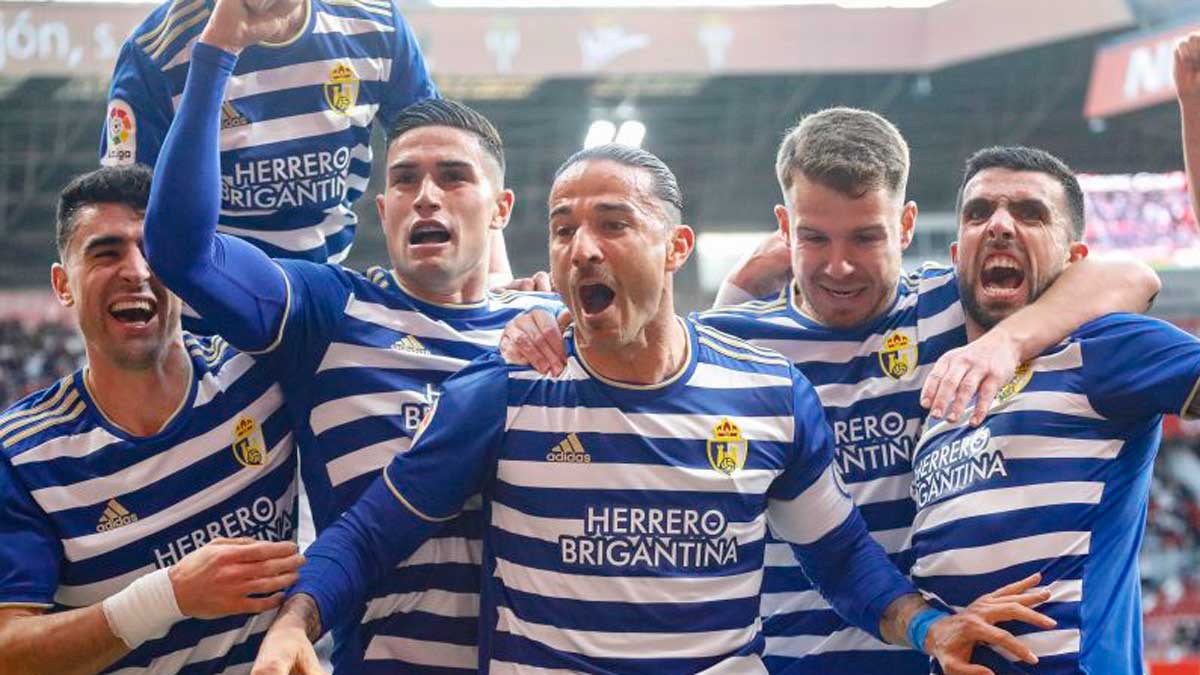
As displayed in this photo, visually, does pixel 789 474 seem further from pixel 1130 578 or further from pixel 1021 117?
pixel 1021 117

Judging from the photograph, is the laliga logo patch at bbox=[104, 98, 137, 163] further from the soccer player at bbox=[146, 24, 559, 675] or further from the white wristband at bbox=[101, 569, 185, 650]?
the white wristband at bbox=[101, 569, 185, 650]

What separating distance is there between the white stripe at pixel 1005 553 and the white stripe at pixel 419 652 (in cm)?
98

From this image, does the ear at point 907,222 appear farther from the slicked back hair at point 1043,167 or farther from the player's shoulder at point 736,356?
the player's shoulder at point 736,356

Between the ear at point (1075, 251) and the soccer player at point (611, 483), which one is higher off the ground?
the ear at point (1075, 251)

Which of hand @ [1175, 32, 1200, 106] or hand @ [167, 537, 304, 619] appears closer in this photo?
hand @ [167, 537, 304, 619]

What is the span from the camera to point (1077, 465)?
106 inches

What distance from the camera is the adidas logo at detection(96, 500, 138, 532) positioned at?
Result: 2859 millimetres

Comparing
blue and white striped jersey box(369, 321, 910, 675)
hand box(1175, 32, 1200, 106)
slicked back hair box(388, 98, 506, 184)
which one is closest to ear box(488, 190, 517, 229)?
slicked back hair box(388, 98, 506, 184)

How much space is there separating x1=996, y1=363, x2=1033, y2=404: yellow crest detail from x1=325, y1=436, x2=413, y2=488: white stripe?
49.4 inches

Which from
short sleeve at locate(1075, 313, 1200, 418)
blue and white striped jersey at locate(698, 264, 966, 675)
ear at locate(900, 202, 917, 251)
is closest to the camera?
short sleeve at locate(1075, 313, 1200, 418)

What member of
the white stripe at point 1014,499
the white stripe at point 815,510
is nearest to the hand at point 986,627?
the white stripe at point 1014,499

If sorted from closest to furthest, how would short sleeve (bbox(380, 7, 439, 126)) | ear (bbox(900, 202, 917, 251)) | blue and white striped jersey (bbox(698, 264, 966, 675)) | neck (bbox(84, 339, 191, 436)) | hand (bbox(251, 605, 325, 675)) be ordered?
hand (bbox(251, 605, 325, 675)) < neck (bbox(84, 339, 191, 436)) < blue and white striped jersey (bbox(698, 264, 966, 675)) < ear (bbox(900, 202, 917, 251)) < short sleeve (bbox(380, 7, 439, 126))

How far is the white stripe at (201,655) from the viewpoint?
2873 mm

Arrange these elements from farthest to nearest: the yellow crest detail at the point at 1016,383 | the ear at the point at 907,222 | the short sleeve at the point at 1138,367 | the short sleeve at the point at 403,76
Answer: the short sleeve at the point at 403,76 → the ear at the point at 907,222 → the yellow crest detail at the point at 1016,383 → the short sleeve at the point at 1138,367
